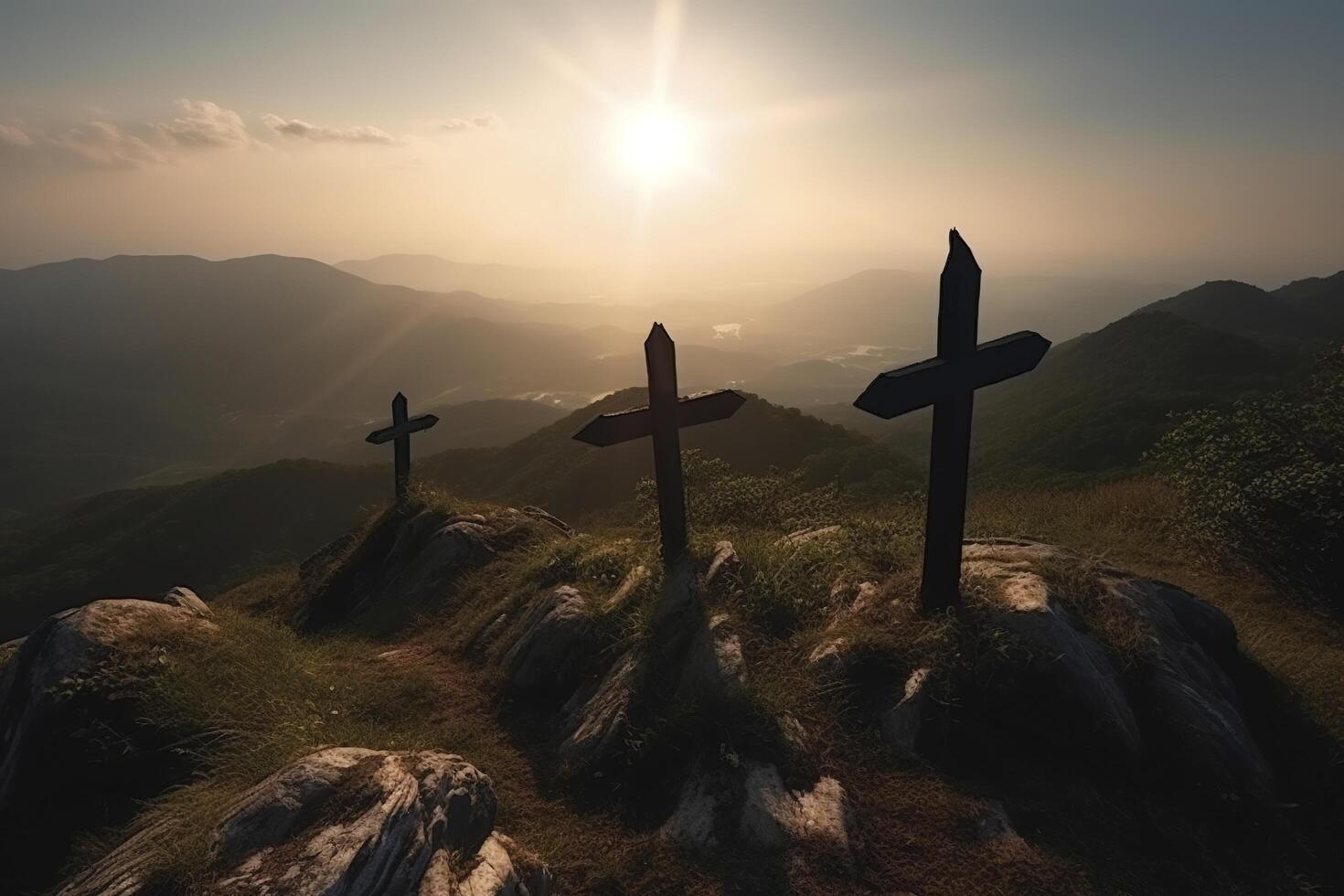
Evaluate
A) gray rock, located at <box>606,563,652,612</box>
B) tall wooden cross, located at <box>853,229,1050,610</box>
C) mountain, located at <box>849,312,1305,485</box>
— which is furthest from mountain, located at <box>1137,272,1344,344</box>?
gray rock, located at <box>606,563,652,612</box>

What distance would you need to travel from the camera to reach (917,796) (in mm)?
5664

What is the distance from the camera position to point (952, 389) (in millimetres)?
7207

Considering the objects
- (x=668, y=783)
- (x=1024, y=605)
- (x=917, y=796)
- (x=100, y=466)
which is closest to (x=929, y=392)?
(x=1024, y=605)

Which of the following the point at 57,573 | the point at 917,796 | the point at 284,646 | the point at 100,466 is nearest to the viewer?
the point at 917,796

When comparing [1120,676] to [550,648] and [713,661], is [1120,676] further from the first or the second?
[550,648]

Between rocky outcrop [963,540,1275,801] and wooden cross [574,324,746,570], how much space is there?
4225 mm

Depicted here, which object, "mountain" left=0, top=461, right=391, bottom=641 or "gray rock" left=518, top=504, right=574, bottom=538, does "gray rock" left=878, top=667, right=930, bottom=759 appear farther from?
"mountain" left=0, top=461, right=391, bottom=641

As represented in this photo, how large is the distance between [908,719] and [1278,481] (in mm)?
9403

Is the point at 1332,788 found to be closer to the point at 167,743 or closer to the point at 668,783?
the point at 668,783

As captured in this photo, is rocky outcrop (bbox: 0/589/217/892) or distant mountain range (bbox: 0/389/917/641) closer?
rocky outcrop (bbox: 0/589/217/892)

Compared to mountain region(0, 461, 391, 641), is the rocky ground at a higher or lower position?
higher

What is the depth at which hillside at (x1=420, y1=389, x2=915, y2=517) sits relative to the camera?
42844 millimetres

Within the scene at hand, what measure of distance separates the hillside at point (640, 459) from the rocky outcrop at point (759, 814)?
105 feet

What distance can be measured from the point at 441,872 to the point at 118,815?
150 inches
